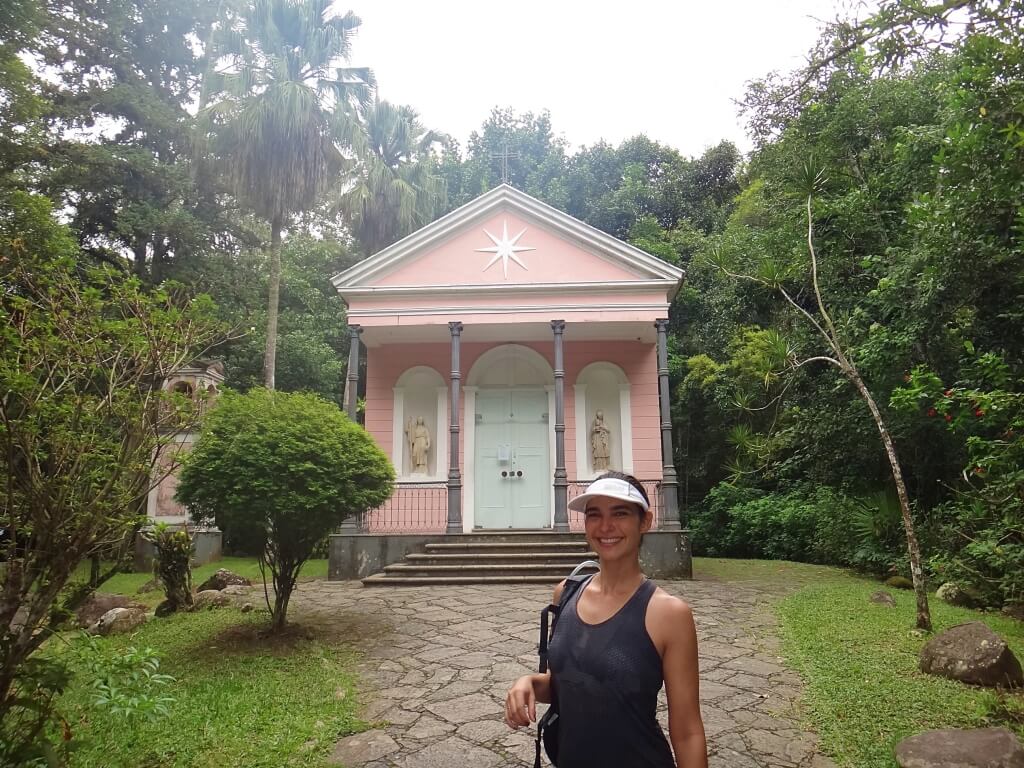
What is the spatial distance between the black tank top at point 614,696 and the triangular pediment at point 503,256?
10461mm

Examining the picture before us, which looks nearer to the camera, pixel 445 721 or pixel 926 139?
pixel 445 721

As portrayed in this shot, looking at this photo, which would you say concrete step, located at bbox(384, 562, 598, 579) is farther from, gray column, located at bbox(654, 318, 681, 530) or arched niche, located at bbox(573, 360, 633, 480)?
arched niche, located at bbox(573, 360, 633, 480)

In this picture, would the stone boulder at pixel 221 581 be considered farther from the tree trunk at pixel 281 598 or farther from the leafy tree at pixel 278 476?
the tree trunk at pixel 281 598

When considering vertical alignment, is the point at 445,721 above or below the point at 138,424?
below

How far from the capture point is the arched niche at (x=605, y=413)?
12.8 metres

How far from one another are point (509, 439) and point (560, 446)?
6.36ft

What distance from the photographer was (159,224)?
1667 cm

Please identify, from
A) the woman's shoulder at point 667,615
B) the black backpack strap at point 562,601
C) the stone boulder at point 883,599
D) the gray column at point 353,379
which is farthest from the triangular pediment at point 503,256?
the woman's shoulder at point 667,615

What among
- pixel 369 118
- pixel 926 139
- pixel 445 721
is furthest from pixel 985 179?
pixel 369 118

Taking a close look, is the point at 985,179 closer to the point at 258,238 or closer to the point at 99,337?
the point at 99,337

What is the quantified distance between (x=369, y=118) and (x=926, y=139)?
1537 centimetres

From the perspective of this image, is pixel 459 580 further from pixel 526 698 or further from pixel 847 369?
pixel 526 698

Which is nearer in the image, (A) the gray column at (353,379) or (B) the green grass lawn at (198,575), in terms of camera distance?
(B) the green grass lawn at (198,575)

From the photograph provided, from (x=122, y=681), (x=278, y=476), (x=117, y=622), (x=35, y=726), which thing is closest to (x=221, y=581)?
(x=117, y=622)
